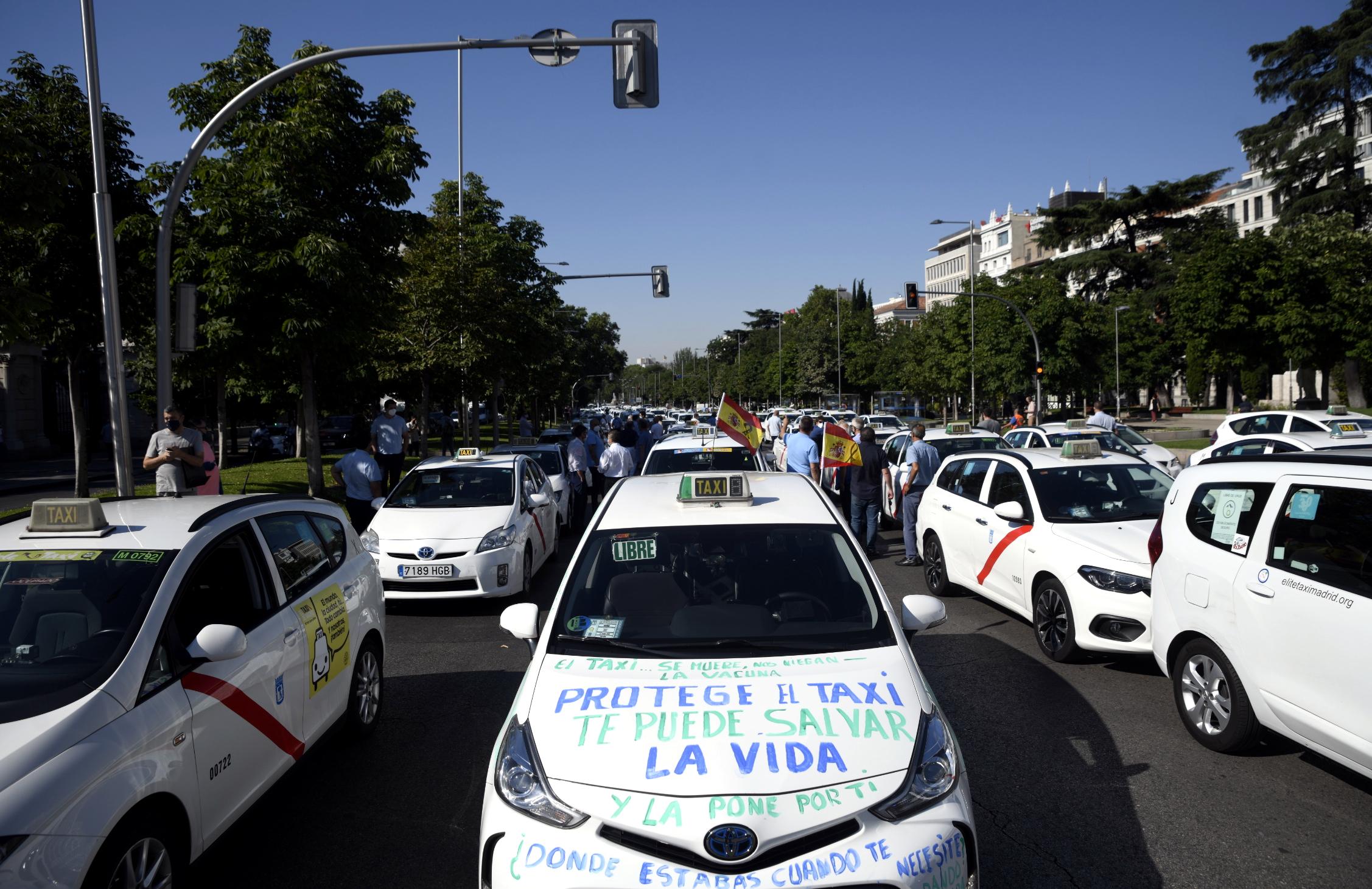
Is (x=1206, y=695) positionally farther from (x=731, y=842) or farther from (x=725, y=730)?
(x=731, y=842)

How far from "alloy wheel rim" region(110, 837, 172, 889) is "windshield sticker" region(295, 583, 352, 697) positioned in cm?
151

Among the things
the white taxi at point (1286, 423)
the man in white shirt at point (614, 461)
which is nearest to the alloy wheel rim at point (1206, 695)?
the man in white shirt at point (614, 461)

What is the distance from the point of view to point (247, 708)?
13.9 ft

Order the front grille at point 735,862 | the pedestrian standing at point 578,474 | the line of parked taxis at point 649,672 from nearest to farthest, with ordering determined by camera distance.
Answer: the front grille at point 735,862
the line of parked taxis at point 649,672
the pedestrian standing at point 578,474

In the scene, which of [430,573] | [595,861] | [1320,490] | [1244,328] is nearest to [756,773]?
[595,861]

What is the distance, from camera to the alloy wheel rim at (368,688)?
5750 mm

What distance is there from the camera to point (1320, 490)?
16.5 ft

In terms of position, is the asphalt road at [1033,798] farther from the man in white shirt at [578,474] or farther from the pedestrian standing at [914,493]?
the man in white shirt at [578,474]

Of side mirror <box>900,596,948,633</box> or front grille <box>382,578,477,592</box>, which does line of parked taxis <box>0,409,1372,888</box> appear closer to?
side mirror <box>900,596,948,633</box>

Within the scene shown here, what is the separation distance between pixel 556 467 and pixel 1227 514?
13.0m

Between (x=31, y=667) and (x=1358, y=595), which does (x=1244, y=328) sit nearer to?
(x=1358, y=595)

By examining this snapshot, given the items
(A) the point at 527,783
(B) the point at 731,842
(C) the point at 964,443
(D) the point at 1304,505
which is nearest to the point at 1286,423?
(C) the point at 964,443

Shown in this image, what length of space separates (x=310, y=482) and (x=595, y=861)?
17049 mm

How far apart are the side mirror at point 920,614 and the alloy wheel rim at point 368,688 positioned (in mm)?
3282
